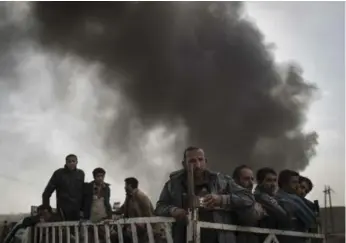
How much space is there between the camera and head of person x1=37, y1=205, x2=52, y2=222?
13.4 ft

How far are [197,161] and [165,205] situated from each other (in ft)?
1.07

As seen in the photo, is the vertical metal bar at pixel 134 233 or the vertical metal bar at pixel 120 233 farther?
the vertical metal bar at pixel 120 233

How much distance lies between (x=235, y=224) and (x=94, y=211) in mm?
1992

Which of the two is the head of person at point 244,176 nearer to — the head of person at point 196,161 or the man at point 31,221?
the head of person at point 196,161

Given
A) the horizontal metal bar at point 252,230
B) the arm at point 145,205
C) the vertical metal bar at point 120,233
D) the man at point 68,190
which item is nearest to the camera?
the horizontal metal bar at point 252,230

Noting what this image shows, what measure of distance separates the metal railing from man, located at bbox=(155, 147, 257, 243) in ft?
0.20

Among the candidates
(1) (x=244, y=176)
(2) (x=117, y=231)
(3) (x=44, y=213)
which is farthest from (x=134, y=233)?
(3) (x=44, y=213)

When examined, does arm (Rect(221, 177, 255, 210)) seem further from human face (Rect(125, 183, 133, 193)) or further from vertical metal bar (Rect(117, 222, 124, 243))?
human face (Rect(125, 183, 133, 193))

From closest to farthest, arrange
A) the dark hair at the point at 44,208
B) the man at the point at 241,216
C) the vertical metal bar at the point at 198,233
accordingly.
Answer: the vertical metal bar at the point at 198,233, the man at the point at 241,216, the dark hair at the point at 44,208

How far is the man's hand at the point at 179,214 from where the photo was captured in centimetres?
257

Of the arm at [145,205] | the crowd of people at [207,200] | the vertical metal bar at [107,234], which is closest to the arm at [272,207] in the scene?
the crowd of people at [207,200]

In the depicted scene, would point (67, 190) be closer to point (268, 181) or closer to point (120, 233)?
point (120, 233)

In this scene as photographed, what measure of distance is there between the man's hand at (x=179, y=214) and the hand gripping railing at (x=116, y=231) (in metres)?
0.07

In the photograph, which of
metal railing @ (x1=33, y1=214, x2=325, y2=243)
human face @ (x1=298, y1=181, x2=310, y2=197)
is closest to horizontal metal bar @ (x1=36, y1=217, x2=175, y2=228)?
metal railing @ (x1=33, y1=214, x2=325, y2=243)
